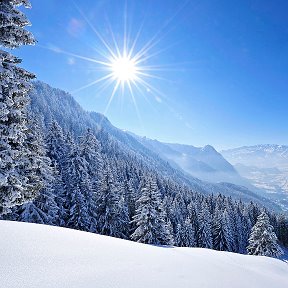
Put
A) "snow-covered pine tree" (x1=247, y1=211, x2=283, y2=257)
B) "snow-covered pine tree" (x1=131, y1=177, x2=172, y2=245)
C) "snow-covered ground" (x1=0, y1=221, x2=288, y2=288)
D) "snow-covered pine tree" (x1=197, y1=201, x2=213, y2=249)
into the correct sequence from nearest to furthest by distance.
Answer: "snow-covered ground" (x1=0, y1=221, x2=288, y2=288)
"snow-covered pine tree" (x1=131, y1=177, x2=172, y2=245)
"snow-covered pine tree" (x1=247, y1=211, x2=283, y2=257)
"snow-covered pine tree" (x1=197, y1=201, x2=213, y2=249)

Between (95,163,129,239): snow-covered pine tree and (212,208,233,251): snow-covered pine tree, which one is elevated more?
(95,163,129,239): snow-covered pine tree

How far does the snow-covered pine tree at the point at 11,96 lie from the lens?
12656mm

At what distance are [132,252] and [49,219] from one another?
62.1ft

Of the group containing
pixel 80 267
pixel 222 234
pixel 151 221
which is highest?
pixel 80 267

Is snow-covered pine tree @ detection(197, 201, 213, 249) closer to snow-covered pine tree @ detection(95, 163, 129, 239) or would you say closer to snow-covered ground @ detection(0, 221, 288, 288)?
snow-covered pine tree @ detection(95, 163, 129, 239)

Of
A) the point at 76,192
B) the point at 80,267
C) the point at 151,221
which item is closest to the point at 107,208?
the point at 76,192

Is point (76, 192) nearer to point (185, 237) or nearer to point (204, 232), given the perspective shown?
point (185, 237)

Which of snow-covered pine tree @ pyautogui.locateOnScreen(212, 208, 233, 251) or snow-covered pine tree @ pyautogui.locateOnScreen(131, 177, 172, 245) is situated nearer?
snow-covered pine tree @ pyautogui.locateOnScreen(131, 177, 172, 245)

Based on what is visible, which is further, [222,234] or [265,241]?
[222,234]

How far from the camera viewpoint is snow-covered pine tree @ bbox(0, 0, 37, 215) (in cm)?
1266

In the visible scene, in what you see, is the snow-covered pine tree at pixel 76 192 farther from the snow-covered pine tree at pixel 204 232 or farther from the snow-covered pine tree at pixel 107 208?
the snow-covered pine tree at pixel 204 232

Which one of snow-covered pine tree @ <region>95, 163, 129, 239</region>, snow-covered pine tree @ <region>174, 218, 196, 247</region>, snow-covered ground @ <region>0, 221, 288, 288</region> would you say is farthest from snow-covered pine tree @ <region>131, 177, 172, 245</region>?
snow-covered pine tree @ <region>174, 218, 196, 247</region>

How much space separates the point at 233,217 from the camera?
8319 cm

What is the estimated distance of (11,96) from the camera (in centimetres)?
1314
